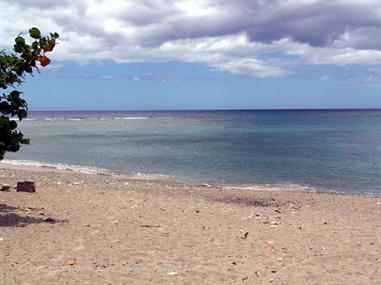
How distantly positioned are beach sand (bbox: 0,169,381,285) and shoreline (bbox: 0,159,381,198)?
502 cm

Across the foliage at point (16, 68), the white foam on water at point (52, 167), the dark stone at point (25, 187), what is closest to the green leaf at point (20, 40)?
the foliage at point (16, 68)

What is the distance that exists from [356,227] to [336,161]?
2064 cm

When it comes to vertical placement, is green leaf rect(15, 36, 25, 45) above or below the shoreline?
above

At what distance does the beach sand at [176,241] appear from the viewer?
766 cm

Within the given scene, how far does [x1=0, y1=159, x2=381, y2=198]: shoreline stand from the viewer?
70.6 feet

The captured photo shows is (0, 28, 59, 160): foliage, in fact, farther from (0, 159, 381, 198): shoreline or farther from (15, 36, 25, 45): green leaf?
(0, 159, 381, 198): shoreline

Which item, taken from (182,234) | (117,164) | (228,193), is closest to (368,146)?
(117,164)

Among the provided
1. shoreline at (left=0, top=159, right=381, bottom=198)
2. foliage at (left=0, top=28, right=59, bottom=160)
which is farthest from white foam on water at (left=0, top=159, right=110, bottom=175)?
foliage at (left=0, top=28, right=59, bottom=160)

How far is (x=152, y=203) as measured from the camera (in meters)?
14.5

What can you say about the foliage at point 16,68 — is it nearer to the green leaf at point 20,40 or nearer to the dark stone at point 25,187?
the green leaf at point 20,40

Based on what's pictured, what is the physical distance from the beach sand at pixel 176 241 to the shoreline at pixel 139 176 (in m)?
5.02

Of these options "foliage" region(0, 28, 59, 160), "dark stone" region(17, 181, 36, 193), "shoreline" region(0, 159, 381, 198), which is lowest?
"shoreline" region(0, 159, 381, 198)

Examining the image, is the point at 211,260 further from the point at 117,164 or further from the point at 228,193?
the point at 117,164

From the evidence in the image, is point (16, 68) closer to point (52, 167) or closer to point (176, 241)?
point (176, 241)
